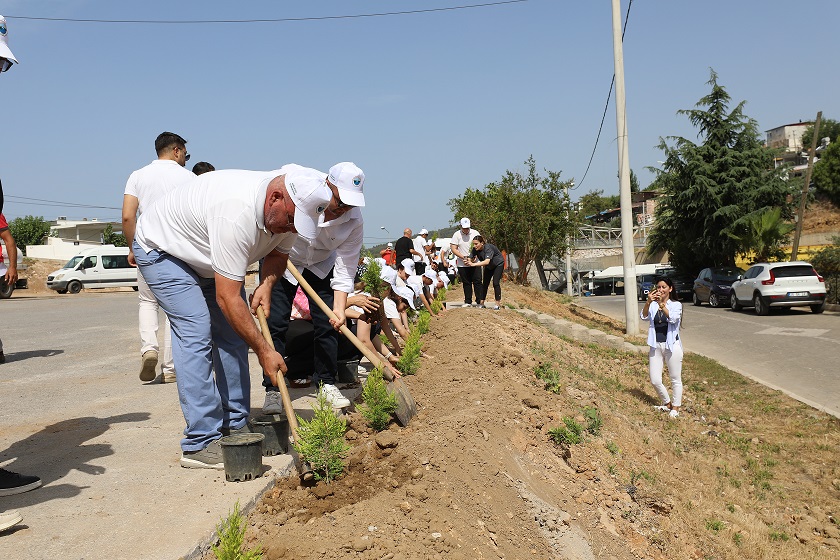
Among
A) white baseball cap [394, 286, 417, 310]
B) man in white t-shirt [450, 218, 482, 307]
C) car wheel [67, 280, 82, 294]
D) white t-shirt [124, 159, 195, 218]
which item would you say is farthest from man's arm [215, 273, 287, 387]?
car wheel [67, 280, 82, 294]

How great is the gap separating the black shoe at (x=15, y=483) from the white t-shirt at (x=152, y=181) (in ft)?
8.77

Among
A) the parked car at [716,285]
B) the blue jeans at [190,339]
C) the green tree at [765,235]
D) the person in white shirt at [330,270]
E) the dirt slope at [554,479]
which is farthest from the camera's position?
the green tree at [765,235]

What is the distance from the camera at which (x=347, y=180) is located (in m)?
4.54

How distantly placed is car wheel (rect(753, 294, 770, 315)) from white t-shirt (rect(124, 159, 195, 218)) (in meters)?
18.9

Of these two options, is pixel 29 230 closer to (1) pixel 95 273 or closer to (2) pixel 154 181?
(1) pixel 95 273

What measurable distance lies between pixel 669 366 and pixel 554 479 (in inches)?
151

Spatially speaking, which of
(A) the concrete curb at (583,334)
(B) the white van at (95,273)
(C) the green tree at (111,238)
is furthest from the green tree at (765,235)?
(C) the green tree at (111,238)

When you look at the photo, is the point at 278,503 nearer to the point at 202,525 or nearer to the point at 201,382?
the point at 202,525

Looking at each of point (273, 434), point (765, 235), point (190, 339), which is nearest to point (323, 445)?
point (273, 434)

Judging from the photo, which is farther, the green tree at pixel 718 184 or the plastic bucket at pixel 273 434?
the green tree at pixel 718 184

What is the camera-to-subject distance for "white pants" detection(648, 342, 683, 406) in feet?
28.9

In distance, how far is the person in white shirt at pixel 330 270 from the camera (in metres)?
4.56

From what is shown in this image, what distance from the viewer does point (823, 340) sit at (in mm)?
14875

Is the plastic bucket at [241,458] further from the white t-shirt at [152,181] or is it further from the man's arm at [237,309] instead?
the white t-shirt at [152,181]
